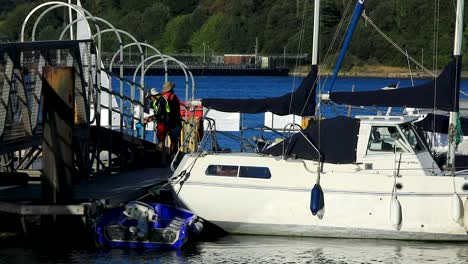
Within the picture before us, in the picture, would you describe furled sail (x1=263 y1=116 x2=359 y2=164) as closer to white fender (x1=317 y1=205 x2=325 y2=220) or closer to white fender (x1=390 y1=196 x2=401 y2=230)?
white fender (x1=317 y1=205 x2=325 y2=220)

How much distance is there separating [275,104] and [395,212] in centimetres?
403

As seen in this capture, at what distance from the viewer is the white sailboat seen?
21219 millimetres

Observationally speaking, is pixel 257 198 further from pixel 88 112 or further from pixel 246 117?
pixel 246 117

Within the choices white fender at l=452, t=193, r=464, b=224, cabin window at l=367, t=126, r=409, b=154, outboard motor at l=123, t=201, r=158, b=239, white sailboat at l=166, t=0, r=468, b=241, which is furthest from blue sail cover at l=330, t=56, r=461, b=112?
outboard motor at l=123, t=201, r=158, b=239

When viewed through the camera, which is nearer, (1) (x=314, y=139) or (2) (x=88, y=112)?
(1) (x=314, y=139)

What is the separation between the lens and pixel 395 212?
21.2m

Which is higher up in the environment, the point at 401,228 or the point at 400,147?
the point at 400,147

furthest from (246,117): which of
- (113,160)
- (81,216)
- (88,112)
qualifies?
(81,216)

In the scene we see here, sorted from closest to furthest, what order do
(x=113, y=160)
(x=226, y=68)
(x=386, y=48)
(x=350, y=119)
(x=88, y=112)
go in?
(x=350, y=119) < (x=88, y=112) < (x=113, y=160) < (x=386, y=48) < (x=226, y=68)

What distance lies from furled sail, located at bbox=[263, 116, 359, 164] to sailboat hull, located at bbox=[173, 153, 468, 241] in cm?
24

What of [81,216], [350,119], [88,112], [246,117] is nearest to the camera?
[81,216]

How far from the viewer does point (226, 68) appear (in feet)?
521

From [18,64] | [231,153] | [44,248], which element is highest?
[18,64]

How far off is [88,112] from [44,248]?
13.2 feet
